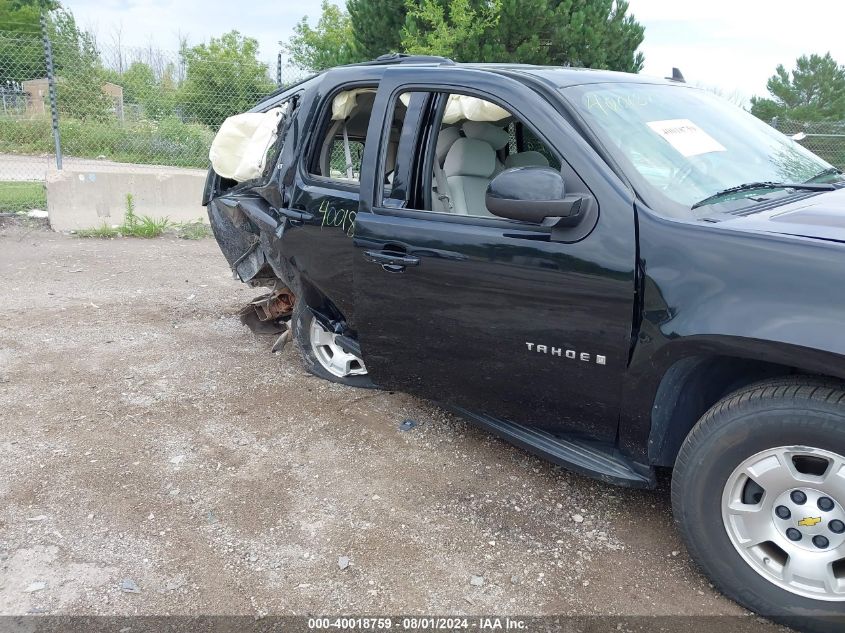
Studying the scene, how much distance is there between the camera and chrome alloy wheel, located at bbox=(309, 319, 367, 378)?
14.2 feet

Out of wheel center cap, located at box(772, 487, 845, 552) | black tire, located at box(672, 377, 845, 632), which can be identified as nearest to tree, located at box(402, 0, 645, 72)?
black tire, located at box(672, 377, 845, 632)

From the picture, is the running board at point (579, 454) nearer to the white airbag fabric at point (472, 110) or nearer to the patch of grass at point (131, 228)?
the white airbag fabric at point (472, 110)

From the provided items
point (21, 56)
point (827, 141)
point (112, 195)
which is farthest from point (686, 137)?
point (21, 56)

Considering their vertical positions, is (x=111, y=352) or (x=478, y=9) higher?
(x=478, y=9)

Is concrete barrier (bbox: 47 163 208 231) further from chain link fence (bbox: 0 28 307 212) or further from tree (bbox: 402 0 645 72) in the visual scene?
tree (bbox: 402 0 645 72)

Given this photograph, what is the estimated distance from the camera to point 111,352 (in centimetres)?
512

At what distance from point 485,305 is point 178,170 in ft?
27.8

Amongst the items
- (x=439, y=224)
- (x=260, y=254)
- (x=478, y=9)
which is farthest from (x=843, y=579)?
(x=478, y=9)

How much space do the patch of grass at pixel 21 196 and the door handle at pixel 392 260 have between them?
785cm

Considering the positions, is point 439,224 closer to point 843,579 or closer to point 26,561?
point 843,579

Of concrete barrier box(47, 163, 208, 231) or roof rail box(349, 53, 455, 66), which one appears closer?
roof rail box(349, 53, 455, 66)

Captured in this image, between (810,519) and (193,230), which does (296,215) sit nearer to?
(810,519)

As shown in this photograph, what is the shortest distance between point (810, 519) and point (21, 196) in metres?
10.5

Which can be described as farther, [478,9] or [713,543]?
[478,9]
